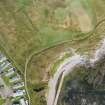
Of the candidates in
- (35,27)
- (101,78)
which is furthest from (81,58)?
(35,27)

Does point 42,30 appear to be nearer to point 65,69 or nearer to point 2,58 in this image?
point 65,69

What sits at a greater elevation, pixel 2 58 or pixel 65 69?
pixel 2 58

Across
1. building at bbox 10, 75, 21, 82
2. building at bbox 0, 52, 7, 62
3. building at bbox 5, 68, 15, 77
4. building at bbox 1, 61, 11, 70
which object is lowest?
building at bbox 10, 75, 21, 82

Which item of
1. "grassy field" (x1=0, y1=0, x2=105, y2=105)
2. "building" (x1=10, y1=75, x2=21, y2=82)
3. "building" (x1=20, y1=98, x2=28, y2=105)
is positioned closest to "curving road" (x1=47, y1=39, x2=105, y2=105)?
"grassy field" (x1=0, y1=0, x2=105, y2=105)

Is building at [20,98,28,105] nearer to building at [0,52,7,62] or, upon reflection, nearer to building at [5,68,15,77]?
building at [5,68,15,77]

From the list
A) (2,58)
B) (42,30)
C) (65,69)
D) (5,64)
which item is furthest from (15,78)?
(42,30)

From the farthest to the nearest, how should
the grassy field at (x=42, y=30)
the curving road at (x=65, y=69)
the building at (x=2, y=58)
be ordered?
the curving road at (x=65, y=69) < the grassy field at (x=42, y=30) < the building at (x=2, y=58)

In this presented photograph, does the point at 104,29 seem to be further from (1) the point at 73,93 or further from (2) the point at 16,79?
(2) the point at 16,79

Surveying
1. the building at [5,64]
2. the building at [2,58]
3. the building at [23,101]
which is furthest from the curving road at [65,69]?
the building at [2,58]

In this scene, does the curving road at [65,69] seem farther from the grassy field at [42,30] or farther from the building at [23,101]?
the building at [23,101]
